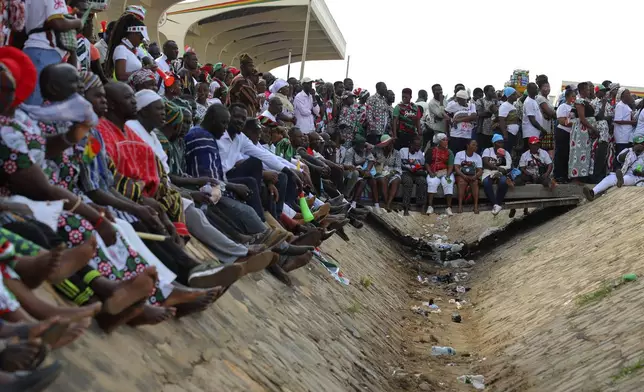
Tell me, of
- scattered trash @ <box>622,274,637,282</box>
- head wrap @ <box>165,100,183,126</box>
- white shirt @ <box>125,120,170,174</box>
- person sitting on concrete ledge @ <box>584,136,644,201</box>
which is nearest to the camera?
white shirt @ <box>125,120,170,174</box>

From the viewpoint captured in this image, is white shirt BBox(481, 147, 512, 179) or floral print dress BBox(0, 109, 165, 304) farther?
white shirt BBox(481, 147, 512, 179)

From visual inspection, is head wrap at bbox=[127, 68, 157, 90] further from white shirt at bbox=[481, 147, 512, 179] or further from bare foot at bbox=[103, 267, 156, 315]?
white shirt at bbox=[481, 147, 512, 179]

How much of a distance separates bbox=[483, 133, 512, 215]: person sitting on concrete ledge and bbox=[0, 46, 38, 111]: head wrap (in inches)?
518

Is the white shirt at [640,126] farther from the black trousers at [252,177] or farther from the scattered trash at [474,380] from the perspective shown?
the black trousers at [252,177]

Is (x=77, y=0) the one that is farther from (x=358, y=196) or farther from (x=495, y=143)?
(x=495, y=143)

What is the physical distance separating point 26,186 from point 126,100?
1.68 m

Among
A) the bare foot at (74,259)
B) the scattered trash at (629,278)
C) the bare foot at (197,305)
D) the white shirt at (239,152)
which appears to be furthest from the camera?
the scattered trash at (629,278)

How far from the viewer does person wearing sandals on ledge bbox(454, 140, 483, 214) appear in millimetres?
17172

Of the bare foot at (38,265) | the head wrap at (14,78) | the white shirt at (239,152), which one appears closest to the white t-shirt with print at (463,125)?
the white shirt at (239,152)

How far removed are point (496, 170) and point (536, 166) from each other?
788mm

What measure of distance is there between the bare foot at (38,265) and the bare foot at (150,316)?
1.05 meters

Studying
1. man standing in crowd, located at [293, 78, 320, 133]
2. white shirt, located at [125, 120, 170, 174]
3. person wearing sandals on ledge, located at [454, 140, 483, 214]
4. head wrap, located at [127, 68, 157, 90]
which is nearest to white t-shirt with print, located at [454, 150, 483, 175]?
person wearing sandals on ledge, located at [454, 140, 483, 214]

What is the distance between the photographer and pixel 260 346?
22.7 feet

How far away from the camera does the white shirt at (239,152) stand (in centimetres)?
923
